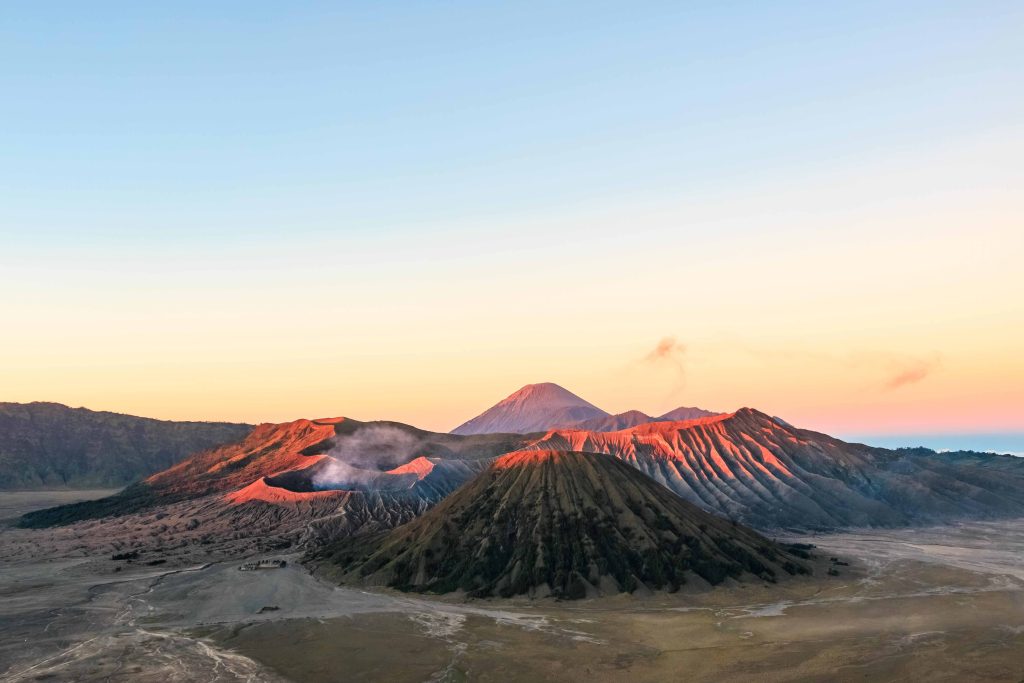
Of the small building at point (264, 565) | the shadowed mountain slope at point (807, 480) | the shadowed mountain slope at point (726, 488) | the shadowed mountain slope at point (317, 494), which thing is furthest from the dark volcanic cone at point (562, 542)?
the shadowed mountain slope at point (807, 480)

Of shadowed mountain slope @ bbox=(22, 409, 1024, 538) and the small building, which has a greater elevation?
shadowed mountain slope @ bbox=(22, 409, 1024, 538)

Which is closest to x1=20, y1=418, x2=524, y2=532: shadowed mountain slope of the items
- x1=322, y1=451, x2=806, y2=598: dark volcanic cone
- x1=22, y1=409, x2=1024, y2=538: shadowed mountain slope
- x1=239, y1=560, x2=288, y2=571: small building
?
x1=22, y1=409, x2=1024, y2=538: shadowed mountain slope

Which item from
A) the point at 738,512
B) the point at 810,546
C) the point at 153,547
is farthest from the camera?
the point at 738,512

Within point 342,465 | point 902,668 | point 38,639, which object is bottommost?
point 38,639

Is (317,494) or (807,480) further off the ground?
(807,480)

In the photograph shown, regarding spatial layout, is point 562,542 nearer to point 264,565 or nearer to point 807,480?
point 264,565

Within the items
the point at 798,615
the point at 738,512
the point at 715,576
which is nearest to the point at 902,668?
the point at 798,615

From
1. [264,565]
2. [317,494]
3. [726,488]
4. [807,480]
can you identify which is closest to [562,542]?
[264,565]

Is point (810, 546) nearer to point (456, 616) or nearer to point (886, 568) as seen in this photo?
point (886, 568)

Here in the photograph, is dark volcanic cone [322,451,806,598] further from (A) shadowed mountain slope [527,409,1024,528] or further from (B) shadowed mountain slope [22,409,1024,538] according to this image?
(A) shadowed mountain slope [527,409,1024,528]
